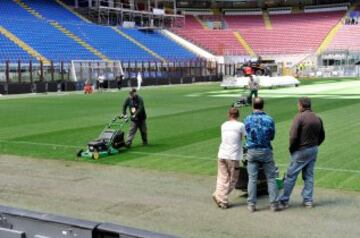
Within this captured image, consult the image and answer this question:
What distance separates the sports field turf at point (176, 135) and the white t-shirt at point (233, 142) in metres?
2.57

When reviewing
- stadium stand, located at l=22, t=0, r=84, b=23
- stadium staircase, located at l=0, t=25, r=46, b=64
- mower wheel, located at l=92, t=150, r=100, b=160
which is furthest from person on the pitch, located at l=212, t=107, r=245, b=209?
stadium stand, located at l=22, t=0, r=84, b=23

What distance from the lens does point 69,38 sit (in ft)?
203

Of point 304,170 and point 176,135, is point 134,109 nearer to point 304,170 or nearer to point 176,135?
point 176,135

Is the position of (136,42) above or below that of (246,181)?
above

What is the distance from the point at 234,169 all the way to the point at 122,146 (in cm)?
655

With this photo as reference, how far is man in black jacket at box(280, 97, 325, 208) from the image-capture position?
8.94 m

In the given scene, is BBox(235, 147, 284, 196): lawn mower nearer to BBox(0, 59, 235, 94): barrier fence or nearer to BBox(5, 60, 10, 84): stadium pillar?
BBox(0, 59, 235, 94): barrier fence

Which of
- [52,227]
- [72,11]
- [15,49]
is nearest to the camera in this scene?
[52,227]

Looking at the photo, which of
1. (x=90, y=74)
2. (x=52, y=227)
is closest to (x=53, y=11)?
(x=90, y=74)

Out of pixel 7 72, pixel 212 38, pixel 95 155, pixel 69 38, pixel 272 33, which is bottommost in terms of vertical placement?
pixel 95 155

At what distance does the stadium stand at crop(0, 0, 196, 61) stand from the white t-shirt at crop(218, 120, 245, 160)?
43.9 metres

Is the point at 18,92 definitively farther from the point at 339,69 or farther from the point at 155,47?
the point at 339,69

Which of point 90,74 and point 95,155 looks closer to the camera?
point 95,155

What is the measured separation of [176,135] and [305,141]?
380 inches
